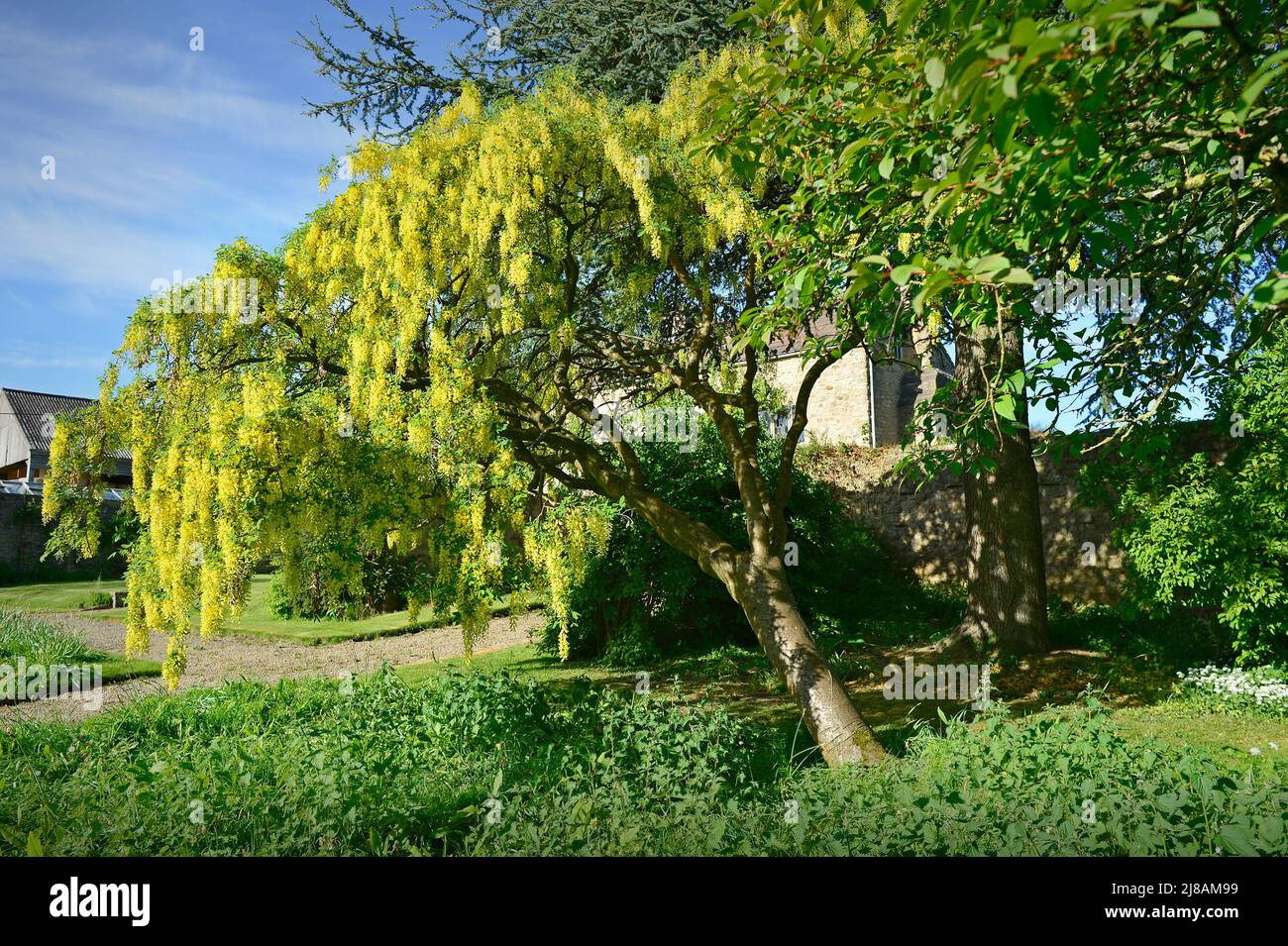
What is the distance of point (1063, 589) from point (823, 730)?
8.29 m

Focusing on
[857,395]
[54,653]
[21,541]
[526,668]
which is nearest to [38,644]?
[54,653]

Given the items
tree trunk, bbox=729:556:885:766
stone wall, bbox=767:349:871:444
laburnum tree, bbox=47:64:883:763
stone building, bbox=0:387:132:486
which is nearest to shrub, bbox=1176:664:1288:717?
tree trunk, bbox=729:556:885:766

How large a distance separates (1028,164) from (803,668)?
5.04 m

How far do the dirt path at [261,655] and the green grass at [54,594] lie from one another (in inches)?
45.7

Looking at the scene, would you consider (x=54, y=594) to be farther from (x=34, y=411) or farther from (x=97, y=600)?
(x=34, y=411)

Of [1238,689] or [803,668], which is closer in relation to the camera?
[803,668]

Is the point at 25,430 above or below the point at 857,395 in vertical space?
above

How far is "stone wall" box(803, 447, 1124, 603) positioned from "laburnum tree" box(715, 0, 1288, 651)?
6627 mm

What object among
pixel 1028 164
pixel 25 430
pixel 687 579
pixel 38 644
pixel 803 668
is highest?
pixel 25 430

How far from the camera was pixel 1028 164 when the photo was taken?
9.80 feet

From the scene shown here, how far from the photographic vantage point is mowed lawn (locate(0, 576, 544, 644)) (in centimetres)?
1431

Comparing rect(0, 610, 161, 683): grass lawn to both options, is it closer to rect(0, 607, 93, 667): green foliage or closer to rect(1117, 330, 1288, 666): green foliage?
rect(0, 607, 93, 667): green foliage
